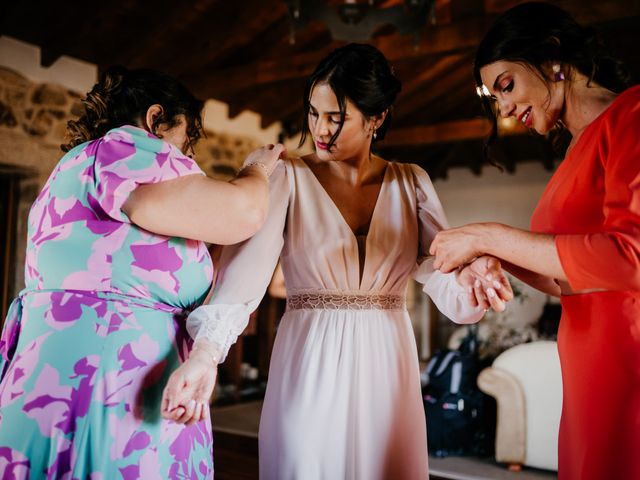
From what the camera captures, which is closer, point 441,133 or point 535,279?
point 535,279

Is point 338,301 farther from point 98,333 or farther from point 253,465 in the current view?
point 253,465

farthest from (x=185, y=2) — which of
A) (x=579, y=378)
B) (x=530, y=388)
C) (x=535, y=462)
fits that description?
(x=579, y=378)

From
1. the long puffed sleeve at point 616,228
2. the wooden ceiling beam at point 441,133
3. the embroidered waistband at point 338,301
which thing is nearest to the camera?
the long puffed sleeve at point 616,228

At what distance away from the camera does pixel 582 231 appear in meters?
1.09

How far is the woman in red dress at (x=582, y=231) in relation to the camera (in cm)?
97

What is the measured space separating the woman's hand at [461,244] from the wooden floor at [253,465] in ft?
9.14

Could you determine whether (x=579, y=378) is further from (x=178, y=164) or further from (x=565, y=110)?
(x=178, y=164)

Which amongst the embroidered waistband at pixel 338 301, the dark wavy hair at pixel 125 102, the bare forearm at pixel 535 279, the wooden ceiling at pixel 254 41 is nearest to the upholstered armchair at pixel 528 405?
the wooden ceiling at pixel 254 41

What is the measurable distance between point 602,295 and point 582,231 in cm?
12

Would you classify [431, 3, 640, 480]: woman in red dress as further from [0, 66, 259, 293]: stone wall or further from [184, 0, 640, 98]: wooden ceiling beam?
[0, 66, 259, 293]: stone wall

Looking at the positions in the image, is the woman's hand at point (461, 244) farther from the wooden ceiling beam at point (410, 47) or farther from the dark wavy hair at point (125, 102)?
the wooden ceiling beam at point (410, 47)

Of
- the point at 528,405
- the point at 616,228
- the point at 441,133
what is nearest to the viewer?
the point at 616,228

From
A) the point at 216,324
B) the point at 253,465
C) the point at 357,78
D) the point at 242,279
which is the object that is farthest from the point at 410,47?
the point at 216,324

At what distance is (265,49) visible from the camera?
6250 mm
